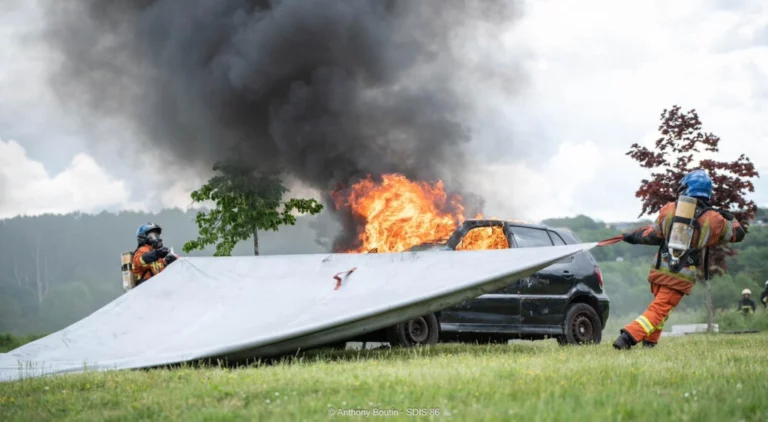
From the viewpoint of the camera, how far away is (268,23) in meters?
17.5

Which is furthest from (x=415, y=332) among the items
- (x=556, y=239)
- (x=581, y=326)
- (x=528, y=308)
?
(x=581, y=326)

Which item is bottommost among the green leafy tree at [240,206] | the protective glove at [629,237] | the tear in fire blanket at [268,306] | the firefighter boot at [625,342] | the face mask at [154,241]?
the firefighter boot at [625,342]

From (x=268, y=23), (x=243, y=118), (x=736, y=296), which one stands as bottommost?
(x=736, y=296)

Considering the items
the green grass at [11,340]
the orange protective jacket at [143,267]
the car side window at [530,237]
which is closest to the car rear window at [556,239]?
the car side window at [530,237]

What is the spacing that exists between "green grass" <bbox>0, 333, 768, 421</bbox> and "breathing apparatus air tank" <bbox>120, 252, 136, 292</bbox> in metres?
3.94

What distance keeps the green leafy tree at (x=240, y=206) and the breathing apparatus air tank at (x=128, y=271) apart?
582 centimetres

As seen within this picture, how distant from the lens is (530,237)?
1021 cm

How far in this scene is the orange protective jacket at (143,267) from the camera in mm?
10347

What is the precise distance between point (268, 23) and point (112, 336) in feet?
35.1

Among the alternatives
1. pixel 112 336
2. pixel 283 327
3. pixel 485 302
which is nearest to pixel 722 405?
pixel 283 327

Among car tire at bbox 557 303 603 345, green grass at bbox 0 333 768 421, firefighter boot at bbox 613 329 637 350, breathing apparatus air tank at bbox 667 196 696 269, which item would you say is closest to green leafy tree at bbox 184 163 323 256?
car tire at bbox 557 303 603 345

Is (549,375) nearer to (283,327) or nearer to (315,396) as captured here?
(315,396)

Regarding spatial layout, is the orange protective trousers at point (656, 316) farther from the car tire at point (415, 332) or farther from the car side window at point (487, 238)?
the car tire at point (415, 332)

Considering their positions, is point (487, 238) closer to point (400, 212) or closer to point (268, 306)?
point (400, 212)
